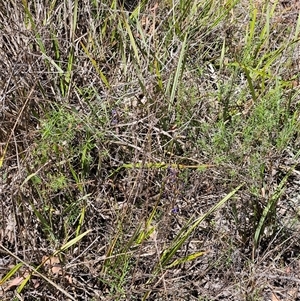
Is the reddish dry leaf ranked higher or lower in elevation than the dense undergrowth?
lower

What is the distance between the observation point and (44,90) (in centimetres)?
218

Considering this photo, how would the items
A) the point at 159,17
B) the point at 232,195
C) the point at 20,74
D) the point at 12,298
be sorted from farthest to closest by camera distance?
the point at 159,17 → the point at 20,74 → the point at 232,195 → the point at 12,298

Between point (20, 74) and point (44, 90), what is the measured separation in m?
0.12

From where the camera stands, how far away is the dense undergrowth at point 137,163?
6.16 feet

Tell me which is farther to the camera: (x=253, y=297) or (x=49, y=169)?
(x=49, y=169)

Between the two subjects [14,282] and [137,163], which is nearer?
[14,282]

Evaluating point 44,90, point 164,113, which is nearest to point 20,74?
point 44,90

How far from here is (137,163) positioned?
2.03 m

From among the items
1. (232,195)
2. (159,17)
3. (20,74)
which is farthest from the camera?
(159,17)

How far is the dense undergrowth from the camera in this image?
1.88 metres

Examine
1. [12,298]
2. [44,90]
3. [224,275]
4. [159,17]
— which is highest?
[159,17]

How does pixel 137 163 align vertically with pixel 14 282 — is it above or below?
above

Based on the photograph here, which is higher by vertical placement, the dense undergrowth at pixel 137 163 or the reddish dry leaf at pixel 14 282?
the dense undergrowth at pixel 137 163

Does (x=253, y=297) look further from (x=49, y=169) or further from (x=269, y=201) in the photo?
(x=49, y=169)
